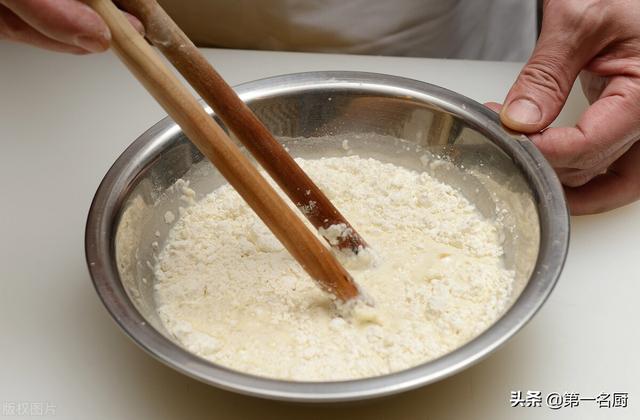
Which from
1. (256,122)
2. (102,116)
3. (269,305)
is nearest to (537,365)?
(269,305)

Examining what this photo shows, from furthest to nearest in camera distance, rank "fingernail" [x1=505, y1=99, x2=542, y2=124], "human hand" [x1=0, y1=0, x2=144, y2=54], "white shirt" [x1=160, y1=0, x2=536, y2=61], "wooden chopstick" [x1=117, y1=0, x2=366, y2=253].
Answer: "white shirt" [x1=160, y1=0, x2=536, y2=61]
"fingernail" [x1=505, y1=99, x2=542, y2=124]
"wooden chopstick" [x1=117, y1=0, x2=366, y2=253]
"human hand" [x1=0, y1=0, x2=144, y2=54]

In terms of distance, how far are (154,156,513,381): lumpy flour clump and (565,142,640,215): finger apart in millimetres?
158

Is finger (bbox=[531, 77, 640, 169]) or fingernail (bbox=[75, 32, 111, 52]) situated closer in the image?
fingernail (bbox=[75, 32, 111, 52])

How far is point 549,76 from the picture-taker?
1.07 metres

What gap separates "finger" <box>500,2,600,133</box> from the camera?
3.42 feet

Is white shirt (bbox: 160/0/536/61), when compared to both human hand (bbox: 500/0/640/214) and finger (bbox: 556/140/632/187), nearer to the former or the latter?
human hand (bbox: 500/0/640/214)

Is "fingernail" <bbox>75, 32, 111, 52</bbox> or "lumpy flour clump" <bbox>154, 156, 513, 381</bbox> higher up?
"fingernail" <bbox>75, 32, 111, 52</bbox>

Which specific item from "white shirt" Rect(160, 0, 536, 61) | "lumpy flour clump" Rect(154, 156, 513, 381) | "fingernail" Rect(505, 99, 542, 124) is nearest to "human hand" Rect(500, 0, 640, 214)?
"fingernail" Rect(505, 99, 542, 124)

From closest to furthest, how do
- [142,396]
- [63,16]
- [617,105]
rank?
[63,16] → [142,396] → [617,105]

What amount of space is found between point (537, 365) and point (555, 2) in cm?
52

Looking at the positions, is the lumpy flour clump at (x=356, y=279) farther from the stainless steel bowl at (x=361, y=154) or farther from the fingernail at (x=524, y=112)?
the fingernail at (x=524, y=112)

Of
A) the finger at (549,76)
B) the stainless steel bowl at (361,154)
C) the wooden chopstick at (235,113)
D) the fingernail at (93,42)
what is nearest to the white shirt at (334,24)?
the stainless steel bowl at (361,154)

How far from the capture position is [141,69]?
82cm

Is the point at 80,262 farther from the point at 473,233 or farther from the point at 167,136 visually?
the point at 473,233
